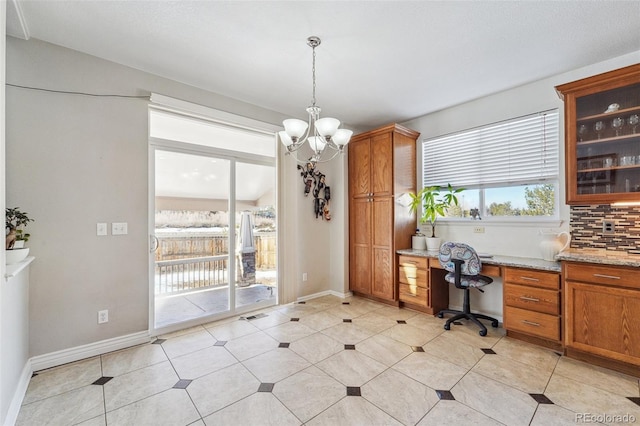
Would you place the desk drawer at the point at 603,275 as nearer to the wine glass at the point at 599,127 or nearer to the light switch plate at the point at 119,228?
the wine glass at the point at 599,127

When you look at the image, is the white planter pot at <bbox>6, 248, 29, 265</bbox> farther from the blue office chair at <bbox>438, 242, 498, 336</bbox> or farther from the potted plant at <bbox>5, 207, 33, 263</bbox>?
the blue office chair at <bbox>438, 242, 498, 336</bbox>

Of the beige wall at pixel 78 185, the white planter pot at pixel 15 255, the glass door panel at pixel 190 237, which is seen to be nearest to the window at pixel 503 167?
the glass door panel at pixel 190 237

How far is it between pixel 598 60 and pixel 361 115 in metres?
2.51

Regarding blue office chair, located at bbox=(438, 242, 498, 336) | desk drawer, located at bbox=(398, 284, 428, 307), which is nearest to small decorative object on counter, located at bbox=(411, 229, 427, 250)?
desk drawer, located at bbox=(398, 284, 428, 307)

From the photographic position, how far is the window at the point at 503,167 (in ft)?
10.3

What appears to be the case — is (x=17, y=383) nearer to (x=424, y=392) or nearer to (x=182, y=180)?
(x=182, y=180)

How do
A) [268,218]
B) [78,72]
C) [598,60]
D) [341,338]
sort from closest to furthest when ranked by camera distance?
[78,72], [598,60], [341,338], [268,218]

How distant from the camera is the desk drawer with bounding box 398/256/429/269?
3599mm

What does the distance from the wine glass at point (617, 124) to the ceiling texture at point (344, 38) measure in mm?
651

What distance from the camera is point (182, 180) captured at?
3285mm

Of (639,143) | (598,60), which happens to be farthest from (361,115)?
(639,143)

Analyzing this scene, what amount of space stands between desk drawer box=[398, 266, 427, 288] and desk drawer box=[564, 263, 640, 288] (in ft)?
4.63

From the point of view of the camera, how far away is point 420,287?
3641mm

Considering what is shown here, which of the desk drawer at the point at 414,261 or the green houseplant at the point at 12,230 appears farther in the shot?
the desk drawer at the point at 414,261
